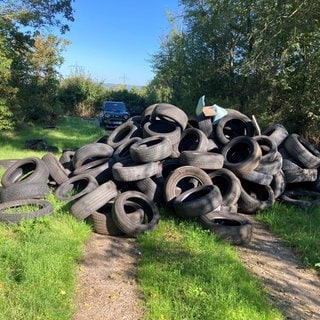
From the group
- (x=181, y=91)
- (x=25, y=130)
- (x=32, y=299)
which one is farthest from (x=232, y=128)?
(x=181, y=91)

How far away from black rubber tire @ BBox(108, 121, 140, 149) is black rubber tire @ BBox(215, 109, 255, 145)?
2.18m

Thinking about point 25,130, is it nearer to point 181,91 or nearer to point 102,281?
point 181,91

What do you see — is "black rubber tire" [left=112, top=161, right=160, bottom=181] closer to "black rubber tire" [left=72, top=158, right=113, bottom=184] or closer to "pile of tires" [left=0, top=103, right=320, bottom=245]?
"pile of tires" [left=0, top=103, right=320, bottom=245]

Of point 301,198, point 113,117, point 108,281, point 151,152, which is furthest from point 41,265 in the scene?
point 113,117

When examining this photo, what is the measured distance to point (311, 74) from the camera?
43.2ft

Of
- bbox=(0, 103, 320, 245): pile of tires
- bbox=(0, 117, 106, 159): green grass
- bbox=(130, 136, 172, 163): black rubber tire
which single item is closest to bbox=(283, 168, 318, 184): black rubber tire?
bbox=(0, 103, 320, 245): pile of tires

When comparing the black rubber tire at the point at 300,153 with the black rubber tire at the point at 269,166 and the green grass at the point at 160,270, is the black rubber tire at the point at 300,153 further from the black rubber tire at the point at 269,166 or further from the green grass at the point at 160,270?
the green grass at the point at 160,270

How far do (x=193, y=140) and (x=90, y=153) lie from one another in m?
2.47

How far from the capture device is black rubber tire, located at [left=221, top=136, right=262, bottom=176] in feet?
25.3

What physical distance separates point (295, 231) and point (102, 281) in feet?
12.0

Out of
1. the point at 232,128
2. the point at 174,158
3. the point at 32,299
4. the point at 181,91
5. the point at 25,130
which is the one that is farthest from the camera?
the point at 181,91

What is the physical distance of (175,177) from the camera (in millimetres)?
7082

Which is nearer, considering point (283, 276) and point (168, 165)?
point (283, 276)

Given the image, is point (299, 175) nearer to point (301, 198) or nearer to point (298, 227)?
point (301, 198)
